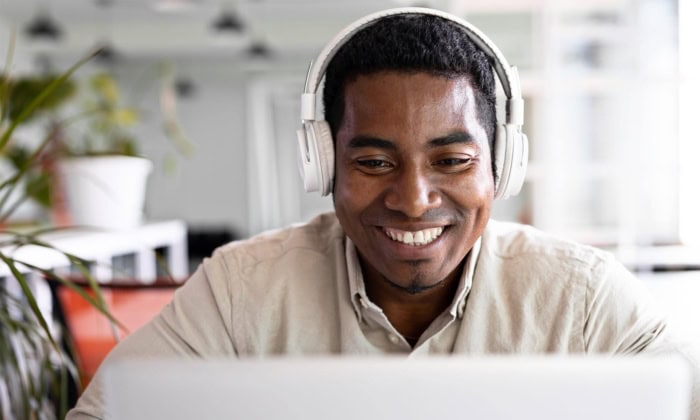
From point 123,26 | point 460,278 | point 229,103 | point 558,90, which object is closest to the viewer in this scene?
point 460,278

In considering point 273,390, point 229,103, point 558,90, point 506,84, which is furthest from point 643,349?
point 229,103

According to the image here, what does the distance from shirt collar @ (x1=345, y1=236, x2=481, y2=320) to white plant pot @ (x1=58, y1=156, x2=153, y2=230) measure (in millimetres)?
1371

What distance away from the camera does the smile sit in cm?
114

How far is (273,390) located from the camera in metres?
0.57

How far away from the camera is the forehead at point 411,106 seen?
1120 millimetres

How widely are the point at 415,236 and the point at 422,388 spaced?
1.93 feet

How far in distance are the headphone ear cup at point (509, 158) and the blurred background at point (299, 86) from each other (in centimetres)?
84

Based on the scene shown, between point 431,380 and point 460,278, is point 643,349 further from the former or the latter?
point 431,380

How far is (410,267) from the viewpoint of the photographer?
3.84ft

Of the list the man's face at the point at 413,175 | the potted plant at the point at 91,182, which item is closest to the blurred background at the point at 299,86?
the potted plant at the point at 91,182

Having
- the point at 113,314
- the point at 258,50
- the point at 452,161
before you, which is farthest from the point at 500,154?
the point at 258,50

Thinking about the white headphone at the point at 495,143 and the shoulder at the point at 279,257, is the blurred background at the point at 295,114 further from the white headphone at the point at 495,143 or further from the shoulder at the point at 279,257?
the white headphone at the point at 495,143

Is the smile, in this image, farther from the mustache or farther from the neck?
the neck

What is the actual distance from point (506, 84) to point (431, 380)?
30.0 inches
